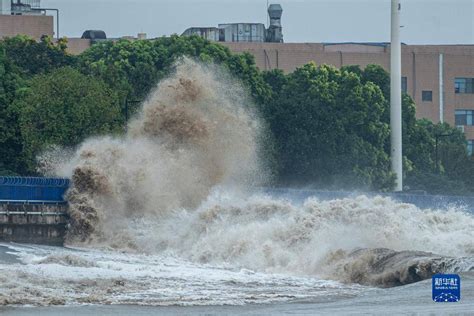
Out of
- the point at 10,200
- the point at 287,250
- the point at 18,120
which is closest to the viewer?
the point at 287,250

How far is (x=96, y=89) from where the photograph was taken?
68.4 meters

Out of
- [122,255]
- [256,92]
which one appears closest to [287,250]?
[122,255]

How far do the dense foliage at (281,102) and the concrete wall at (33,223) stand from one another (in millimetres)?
16843

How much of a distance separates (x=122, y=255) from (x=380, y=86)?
152ft

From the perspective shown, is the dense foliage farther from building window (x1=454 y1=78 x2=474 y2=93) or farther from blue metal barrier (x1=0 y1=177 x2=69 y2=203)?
building window (x1=454 y1=78 x2=474 y2=93)

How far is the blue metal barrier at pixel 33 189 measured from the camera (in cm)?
5084

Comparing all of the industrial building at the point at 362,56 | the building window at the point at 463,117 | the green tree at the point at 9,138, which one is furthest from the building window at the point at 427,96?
the green tree at the point at 9,138

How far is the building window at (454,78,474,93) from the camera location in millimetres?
112875

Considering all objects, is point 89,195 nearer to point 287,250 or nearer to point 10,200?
point 10,200

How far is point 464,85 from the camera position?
372ft

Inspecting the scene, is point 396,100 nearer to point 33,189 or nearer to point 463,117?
point 33,189

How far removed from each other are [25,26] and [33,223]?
174 feet

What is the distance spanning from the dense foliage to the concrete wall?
16843 millimetres

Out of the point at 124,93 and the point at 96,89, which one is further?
the point at 124,93
